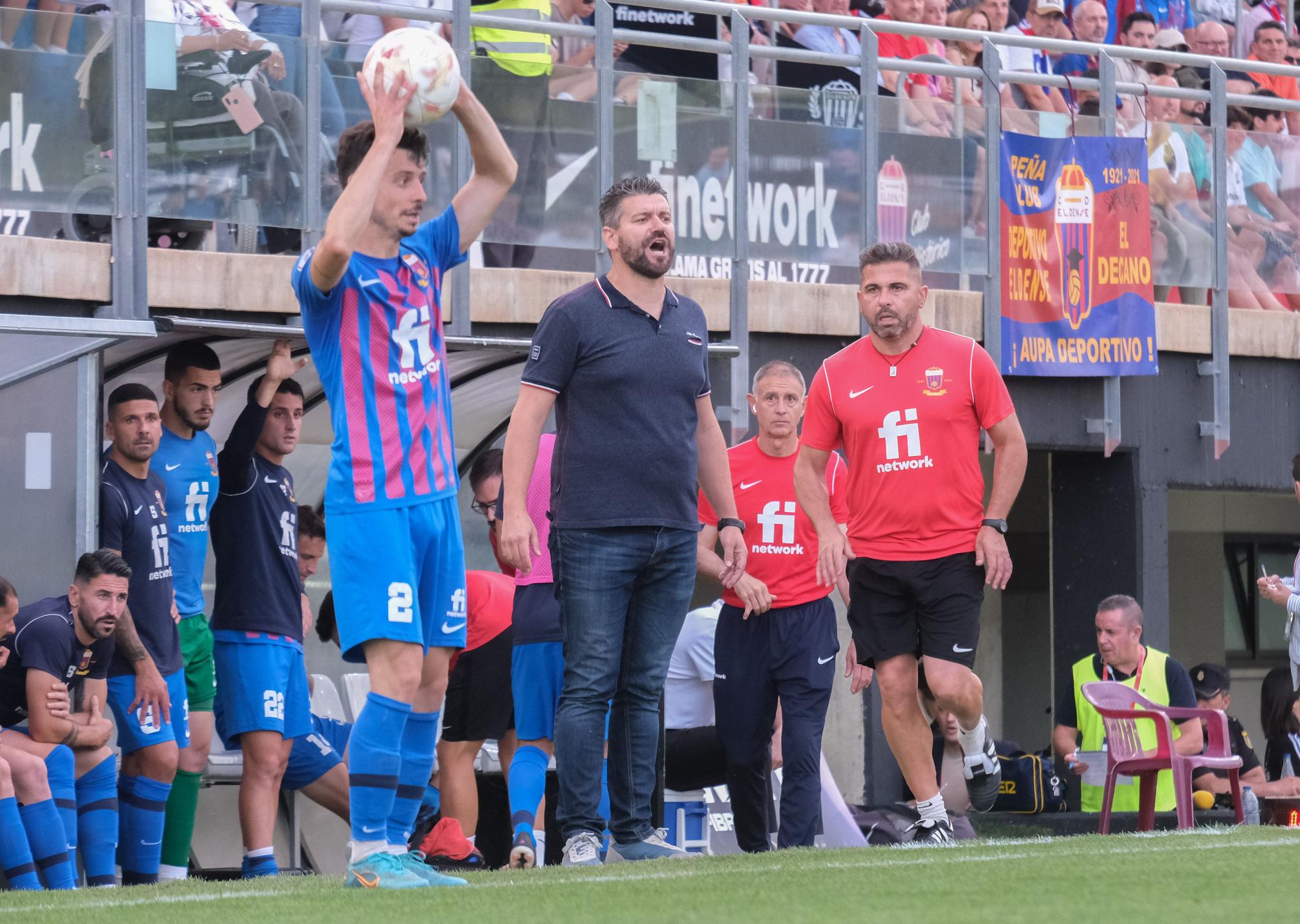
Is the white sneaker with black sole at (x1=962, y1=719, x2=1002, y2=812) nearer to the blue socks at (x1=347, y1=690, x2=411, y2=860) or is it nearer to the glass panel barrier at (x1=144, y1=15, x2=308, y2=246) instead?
the blue socks at (x1=347, y1=690, x2=411, y2=860)

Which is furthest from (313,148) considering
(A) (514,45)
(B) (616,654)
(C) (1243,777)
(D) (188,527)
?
(C) (1243,777)

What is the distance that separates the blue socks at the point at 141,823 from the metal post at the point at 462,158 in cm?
279

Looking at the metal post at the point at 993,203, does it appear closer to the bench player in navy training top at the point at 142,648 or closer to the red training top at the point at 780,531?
the red training top at the point at 780,531

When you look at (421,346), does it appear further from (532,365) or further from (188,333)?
(188,333)

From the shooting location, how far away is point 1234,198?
13.0 meters

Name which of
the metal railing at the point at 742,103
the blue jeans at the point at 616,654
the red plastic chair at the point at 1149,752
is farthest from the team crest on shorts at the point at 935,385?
the metal railing at the point at 742,103

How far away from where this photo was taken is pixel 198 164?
29.6ft

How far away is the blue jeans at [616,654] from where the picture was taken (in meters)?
6.19

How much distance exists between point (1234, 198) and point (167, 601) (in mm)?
7764

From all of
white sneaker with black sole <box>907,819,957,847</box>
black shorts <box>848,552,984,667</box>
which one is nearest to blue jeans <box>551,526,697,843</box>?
black shorts <box>848,552,984,667</box>

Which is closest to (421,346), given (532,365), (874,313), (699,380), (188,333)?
(532,365)

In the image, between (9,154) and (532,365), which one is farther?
(9,154)

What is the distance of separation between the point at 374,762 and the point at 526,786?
9.88 ft

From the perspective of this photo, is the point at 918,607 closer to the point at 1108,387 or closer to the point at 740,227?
the point at 740,227
